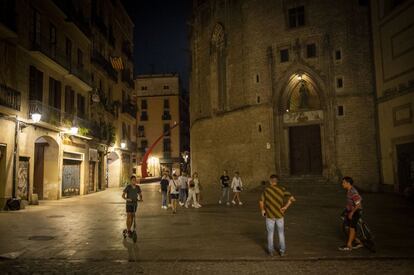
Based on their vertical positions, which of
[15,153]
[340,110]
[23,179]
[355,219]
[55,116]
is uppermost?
[340,110]

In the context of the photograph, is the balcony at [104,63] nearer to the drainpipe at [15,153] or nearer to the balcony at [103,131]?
the balcony at [103,131]

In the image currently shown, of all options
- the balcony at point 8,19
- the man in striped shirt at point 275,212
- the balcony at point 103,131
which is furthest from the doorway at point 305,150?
the man in striped shirt at point 275,212

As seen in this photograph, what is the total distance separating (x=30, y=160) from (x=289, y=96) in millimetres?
17616

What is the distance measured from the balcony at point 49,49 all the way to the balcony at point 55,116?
8.70 ft

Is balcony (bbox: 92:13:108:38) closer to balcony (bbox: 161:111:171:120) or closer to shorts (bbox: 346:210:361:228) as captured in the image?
shorts (bbox: 346:210:361:228)

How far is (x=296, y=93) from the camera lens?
2908cm

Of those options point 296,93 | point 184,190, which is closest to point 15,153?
point 184,190

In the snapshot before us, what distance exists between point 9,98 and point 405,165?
66.5ft

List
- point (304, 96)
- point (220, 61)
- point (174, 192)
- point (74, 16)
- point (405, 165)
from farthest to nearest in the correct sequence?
point (220, 61) → point (304, 96) → point (74, 16) → point (405, 165) → point (174, 192)

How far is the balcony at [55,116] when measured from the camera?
800 inches

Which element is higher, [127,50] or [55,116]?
[127,50]

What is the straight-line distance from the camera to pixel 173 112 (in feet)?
230

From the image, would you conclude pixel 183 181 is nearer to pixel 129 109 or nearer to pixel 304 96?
pixel 304 96

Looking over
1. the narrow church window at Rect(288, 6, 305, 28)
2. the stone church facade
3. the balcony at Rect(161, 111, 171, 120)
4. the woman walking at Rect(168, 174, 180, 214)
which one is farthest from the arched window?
the balcony at Rect(161, 111, 171, 120)
